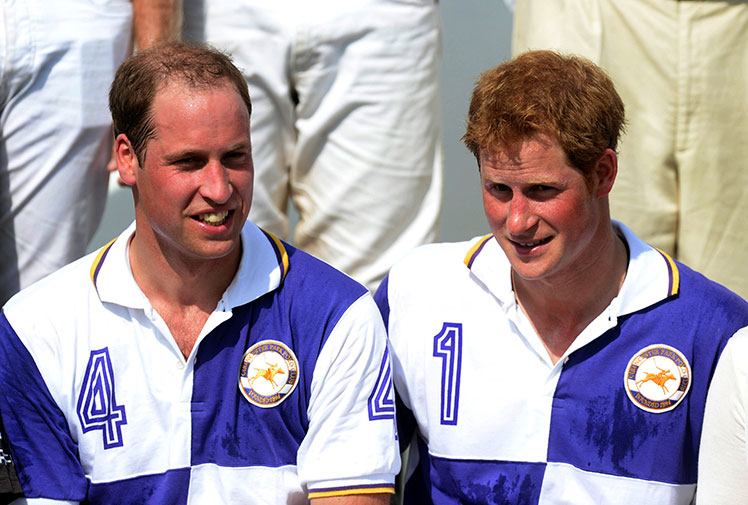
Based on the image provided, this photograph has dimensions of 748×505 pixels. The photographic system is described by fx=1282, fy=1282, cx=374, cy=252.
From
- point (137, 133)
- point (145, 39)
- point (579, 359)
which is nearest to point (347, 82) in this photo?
point (145, 39)

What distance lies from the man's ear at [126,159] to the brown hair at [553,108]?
738mm

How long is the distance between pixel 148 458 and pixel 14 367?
1.12 feet

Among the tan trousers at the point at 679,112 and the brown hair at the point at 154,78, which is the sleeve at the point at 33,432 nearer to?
the brown hair at the point at 154,78

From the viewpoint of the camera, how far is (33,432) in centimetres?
268

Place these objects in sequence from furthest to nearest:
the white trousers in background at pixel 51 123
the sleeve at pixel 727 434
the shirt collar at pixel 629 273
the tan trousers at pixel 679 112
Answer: the tan trousers at pixel 679 112 → the white trousers in background at pixel 51 123 → the shirt collar at pixel 629 273 → the sleeve at pixel 727 434

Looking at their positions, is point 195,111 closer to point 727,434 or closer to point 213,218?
point 213,218

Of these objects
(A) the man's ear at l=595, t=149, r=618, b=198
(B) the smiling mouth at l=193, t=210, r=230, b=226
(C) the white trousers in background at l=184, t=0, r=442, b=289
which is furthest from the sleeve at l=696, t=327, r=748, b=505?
(C) the white trousers in background at l=184, t=0, r=442, b=289

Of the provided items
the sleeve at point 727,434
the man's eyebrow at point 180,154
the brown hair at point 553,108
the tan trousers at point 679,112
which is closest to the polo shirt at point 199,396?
the man's eyebrow at point 180,154

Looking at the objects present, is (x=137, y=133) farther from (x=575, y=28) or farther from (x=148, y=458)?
(x=575, y=28)

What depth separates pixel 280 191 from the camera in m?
3.62

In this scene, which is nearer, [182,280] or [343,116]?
[182,280]

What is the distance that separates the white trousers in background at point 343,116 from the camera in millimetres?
3439

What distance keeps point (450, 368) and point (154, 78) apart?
893 mm

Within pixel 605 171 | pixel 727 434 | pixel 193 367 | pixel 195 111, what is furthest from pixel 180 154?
pixel 727 434
